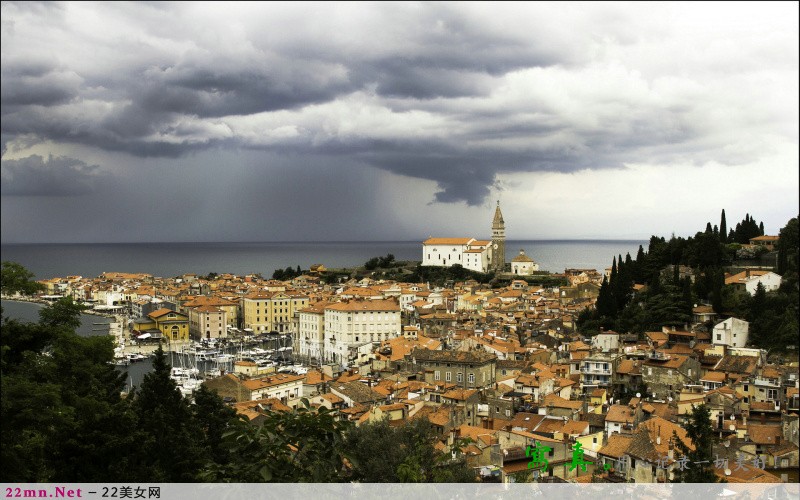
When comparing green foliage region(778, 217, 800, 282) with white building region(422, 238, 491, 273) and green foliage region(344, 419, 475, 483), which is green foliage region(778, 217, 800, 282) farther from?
white building region(422, 238, 491, 273)

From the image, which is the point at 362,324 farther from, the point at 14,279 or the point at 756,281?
the point at 14,279

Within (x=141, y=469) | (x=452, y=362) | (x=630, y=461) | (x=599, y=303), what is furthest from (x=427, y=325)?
(x=141, y=469)

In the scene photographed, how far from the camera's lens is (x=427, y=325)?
3038 centimetres

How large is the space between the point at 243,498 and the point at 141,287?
5228 cm

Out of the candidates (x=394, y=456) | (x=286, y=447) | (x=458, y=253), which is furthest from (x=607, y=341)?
(x=458, y=253)

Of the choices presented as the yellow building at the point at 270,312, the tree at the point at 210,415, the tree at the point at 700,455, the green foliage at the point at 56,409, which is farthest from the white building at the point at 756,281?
the yellow building at the point at 270,312

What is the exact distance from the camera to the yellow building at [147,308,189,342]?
36.8 meters

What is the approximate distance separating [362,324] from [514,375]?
1535cm

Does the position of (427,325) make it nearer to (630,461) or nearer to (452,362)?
(452,362)

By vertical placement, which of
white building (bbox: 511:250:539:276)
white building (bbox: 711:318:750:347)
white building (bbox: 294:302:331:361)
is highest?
white building (bbox: 511:250:539:276)

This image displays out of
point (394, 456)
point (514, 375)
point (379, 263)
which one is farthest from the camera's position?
point (379, 263)

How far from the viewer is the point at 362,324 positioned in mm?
32594

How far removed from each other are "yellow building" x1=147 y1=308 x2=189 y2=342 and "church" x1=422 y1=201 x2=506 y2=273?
25.3 meters

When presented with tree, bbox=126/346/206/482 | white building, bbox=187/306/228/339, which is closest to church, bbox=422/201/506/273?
white building, bbox=187/306/228/339
